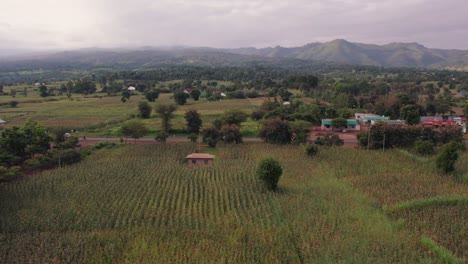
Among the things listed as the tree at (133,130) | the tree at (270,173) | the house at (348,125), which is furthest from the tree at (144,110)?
A: the tree at (270,173)

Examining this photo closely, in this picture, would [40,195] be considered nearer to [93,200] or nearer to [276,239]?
[93,200]

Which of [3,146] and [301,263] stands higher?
[3,146]

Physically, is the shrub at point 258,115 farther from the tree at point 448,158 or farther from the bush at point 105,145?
the tree at point 448,158

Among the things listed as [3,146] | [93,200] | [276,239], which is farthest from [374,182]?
[3,146]

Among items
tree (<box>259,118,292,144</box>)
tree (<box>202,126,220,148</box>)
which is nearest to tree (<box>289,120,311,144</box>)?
tree (<box>259,118,292,144</box>)

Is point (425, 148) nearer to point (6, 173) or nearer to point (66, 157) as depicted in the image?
point (66, 157)

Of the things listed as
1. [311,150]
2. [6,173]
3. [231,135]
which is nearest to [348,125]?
[311,150]
